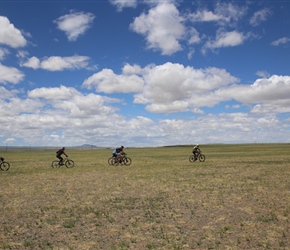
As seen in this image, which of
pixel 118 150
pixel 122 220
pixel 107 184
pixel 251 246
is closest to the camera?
pixel 251 246

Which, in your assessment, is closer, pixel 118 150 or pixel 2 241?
pixel 2 241

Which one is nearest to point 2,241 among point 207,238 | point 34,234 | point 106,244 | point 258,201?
point 34,234

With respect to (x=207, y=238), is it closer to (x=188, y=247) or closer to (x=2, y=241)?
(x=188, y=247)

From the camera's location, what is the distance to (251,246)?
8891 millimetres

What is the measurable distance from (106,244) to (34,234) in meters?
2.86

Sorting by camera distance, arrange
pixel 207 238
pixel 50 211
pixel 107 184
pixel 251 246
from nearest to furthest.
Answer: pixel 251 246
pixel 207 238
pixel 50 211
pixel 107 184

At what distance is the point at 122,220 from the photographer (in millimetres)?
12023

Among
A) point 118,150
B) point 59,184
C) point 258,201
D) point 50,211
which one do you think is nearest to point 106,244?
point 50,211

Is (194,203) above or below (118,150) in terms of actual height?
below

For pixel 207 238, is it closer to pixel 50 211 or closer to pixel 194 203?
pixel 194 203

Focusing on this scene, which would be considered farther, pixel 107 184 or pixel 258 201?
pixel 107 184

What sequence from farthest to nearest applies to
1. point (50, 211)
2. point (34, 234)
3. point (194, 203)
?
point (194, 203) → point (50, 211) → point (34, 234)

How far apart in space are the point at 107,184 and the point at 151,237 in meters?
12.0

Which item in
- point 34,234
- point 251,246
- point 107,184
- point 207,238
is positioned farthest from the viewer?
point 107,184
